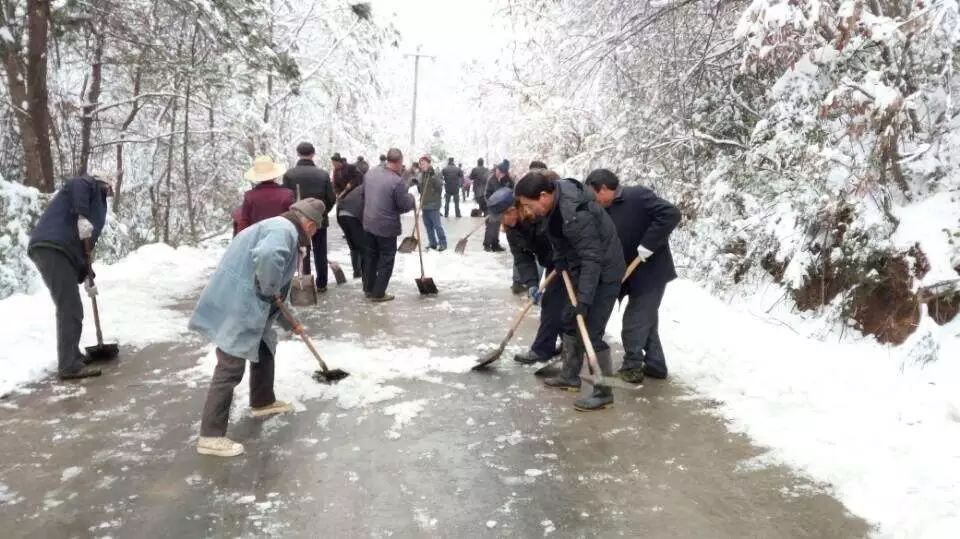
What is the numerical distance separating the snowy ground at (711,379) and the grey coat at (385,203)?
0.96 m

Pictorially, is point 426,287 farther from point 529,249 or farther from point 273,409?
point 273,409

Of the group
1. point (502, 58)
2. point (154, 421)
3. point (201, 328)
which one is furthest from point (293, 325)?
point (502, 58)

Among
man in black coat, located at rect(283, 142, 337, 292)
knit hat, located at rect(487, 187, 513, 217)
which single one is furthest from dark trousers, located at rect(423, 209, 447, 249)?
knit hat, located at rect(487, 187, 513, 217)

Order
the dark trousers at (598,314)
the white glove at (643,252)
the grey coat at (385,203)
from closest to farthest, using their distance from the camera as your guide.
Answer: the dark trousers at (598,314)
the white glove at (643,252)
the grey coat at (385,203)

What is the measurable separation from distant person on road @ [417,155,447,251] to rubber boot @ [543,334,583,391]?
8062 mm

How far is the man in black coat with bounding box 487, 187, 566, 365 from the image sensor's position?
222 inches

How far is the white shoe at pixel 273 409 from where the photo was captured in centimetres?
477

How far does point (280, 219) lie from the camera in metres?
4.29

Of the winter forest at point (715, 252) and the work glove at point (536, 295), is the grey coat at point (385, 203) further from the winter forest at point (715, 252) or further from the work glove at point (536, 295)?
the work glove at point (536, 295)

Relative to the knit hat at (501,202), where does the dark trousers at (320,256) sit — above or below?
below

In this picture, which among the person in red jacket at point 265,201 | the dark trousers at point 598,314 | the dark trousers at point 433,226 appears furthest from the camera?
the dark trousers at point 433,226

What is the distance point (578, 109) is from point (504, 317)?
8.83 metres

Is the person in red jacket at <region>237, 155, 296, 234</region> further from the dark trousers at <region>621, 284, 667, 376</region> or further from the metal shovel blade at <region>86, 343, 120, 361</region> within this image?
the dark trousers at <region>621, 284, 667, 376</region>

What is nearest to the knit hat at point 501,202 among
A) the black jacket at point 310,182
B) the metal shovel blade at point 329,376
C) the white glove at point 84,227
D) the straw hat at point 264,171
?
the metal shovel blade at point 329,376
